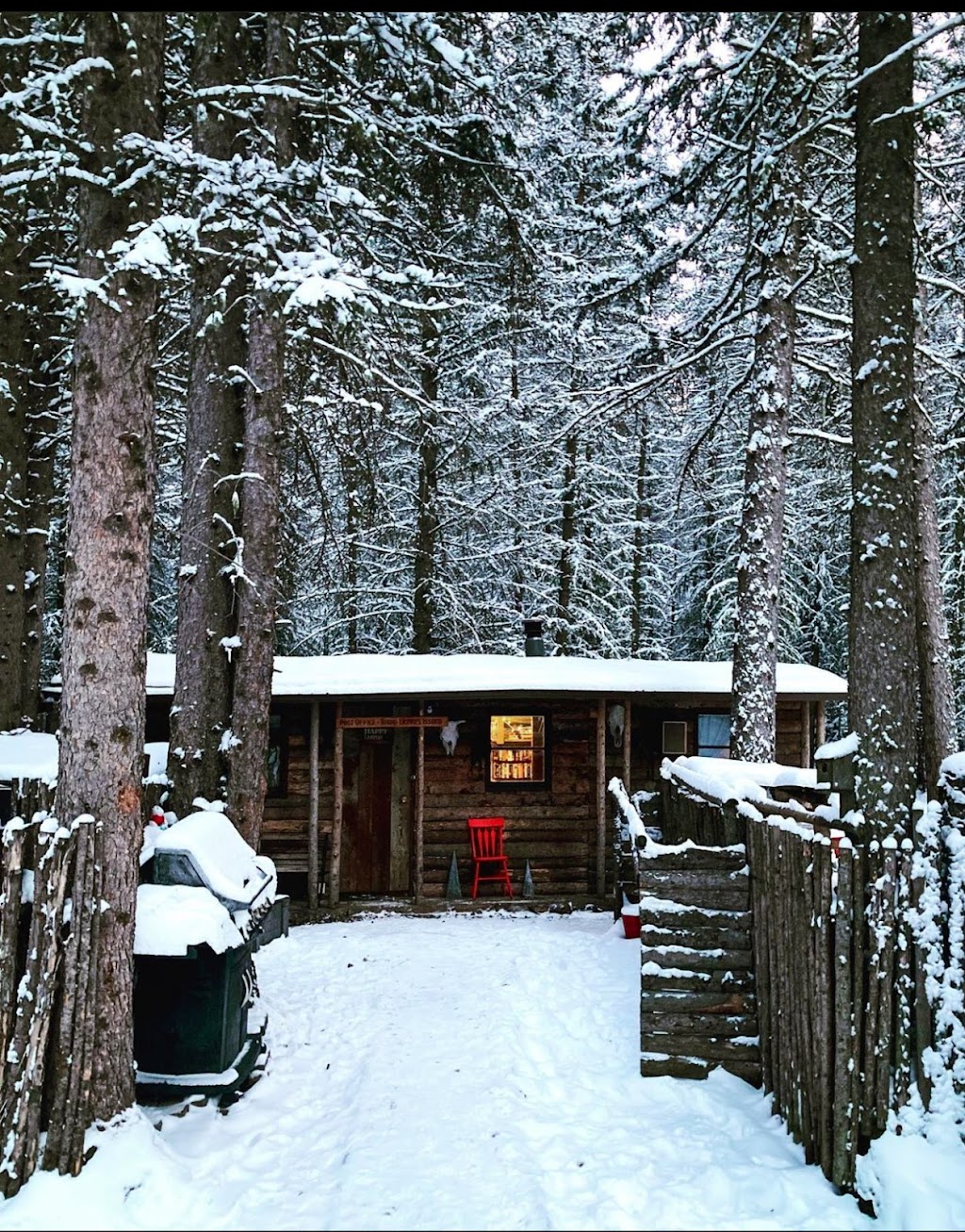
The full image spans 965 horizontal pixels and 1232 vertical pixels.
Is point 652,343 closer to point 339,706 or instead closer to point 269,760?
point 339,706

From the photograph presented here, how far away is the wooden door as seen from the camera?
14.7 meters

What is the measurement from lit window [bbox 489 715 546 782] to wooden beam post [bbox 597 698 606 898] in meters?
1.03

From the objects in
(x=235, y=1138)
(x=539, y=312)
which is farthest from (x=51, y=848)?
(x=539, y=312)

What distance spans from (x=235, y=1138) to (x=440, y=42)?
7.81 m

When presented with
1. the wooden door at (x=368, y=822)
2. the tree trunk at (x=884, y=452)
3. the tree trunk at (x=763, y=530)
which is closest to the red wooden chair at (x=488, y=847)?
the wooden door at (x=368, y=822)

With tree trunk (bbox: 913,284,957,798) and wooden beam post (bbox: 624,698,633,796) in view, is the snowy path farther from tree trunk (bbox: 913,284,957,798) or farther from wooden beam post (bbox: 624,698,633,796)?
wooden beam post (bbox: 624,698,633,796)

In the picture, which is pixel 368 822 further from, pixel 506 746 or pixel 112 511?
pixel 112 511

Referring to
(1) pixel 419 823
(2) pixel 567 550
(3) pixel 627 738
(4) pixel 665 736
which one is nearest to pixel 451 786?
(1) pixel 419 823

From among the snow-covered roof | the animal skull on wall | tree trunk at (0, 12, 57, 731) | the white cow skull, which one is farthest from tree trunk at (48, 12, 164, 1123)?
the animal skull on wall

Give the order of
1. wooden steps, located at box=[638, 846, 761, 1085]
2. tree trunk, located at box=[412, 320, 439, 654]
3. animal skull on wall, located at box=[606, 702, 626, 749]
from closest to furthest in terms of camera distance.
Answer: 1. wooden steps, located at box=[638, 846, 761, 1085]
2. animal skull on wall, located at box=[606, 702, 626, 749]
3. tree trunk, located at box=[412, 320, 439, 654]

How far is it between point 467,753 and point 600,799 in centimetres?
226

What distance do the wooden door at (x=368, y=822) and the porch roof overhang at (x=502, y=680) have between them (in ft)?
5.99

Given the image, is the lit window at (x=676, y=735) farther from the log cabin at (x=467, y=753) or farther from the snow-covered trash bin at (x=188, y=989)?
the snow-covered trash bin at (x=188, y=989)

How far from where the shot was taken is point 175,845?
6.02 meters
